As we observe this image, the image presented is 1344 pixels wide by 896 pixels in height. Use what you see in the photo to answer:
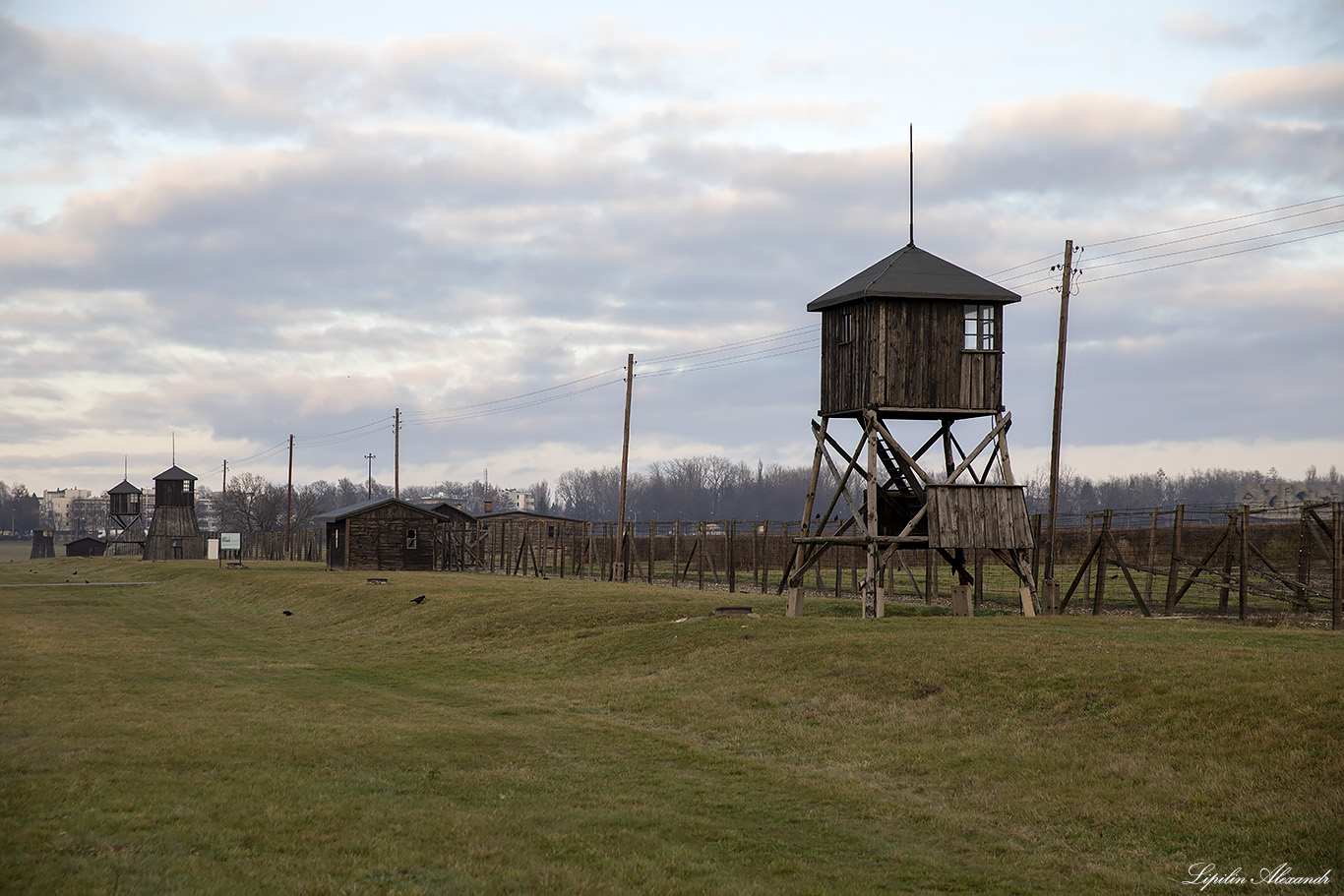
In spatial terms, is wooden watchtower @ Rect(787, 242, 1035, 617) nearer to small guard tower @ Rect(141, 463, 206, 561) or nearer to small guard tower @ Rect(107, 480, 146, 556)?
small guard tower @ Rect(141, 463, 206, 561)

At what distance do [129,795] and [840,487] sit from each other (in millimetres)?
19427

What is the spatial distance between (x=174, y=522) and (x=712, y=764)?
98.8 meters

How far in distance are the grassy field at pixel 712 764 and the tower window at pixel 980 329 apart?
7.12m

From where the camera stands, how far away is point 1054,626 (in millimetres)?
21453

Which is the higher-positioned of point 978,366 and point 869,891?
point 978,366

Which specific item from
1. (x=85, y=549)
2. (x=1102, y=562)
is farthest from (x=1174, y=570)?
(x=85, y=549)

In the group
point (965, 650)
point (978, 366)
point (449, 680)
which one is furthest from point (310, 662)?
point (978, 366)

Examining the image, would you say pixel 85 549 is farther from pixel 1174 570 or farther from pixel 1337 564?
pixel 1337 564

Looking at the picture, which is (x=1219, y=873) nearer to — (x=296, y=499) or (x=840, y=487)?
(x=840, y=487)

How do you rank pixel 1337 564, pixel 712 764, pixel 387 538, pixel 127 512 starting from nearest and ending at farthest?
pixel 712 764 < pixel 1337 564 < pixel 387 538 < pixel 127 512

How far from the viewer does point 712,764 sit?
14.1 metres

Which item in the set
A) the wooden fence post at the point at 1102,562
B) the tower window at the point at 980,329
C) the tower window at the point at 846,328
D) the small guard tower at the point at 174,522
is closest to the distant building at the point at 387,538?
the small guard tower at the point at 174,522

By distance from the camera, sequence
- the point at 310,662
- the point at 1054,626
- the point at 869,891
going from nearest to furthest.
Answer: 1. the point at 869,891
2. the point at 1054,626
3. the point at 310,662

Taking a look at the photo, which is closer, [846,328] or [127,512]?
[846,328]
